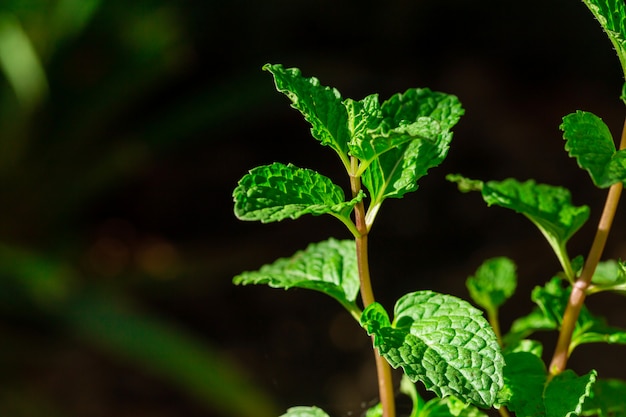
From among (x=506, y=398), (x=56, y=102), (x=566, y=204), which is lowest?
(x=506, y=398)

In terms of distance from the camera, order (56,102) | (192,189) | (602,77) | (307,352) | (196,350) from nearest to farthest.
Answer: (196,350) < (307,352) < (56,102) < (192,189) < (602,77)

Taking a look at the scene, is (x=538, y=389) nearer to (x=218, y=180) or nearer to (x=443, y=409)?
(x=443, y=409)

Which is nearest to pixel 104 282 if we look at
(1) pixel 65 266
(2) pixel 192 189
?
(1) pixel 65 266

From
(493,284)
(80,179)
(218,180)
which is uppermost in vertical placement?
(80,179)

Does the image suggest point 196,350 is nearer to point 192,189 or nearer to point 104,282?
point 104,282

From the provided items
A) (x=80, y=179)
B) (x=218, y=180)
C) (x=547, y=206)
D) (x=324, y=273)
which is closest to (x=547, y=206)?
(x=547, y=206)
